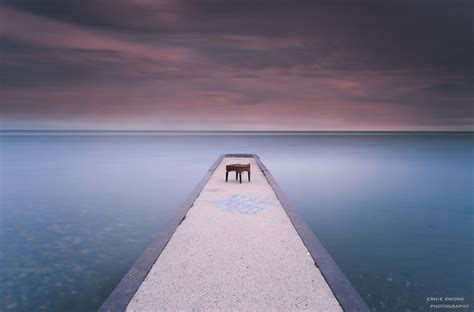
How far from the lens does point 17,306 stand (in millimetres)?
7051

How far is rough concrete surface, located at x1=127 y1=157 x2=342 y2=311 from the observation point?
4.88 meters

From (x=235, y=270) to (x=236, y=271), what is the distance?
39mm

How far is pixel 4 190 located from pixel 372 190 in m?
22.4

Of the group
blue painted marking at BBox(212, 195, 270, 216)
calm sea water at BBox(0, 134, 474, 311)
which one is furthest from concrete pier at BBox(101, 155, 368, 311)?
calm sea water at BBox(0, 134, 474, 311)

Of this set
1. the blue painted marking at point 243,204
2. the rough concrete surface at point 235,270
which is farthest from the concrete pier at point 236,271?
the blue painted marking at point 243,204

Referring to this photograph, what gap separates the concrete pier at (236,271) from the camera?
4863mm

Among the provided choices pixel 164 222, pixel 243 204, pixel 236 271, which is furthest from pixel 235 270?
pixel 164 222

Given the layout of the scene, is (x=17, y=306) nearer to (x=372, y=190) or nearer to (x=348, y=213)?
(x=348, y=213)

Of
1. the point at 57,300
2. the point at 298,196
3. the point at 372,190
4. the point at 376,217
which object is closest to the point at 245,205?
the point at 57,300

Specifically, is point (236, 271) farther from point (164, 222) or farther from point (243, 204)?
point (164, 222)

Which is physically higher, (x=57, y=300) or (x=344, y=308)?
(x=344, y=308)

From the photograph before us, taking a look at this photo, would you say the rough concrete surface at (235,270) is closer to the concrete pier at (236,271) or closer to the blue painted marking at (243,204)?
the concrete pier at (236,271)

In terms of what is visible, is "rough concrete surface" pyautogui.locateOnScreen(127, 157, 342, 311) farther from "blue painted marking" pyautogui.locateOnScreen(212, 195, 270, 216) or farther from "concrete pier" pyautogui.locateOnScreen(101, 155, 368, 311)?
"blue painted marking" pyautogui.locateOnScreen(212, 195, 270, 216)

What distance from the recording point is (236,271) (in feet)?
19.2
